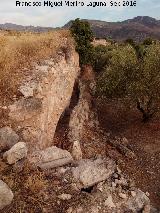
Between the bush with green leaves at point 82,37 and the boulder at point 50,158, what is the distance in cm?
2149

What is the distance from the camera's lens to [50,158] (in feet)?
56.1

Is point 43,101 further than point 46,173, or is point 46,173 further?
point 43,101

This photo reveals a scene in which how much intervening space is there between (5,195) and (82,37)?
26.3 metres

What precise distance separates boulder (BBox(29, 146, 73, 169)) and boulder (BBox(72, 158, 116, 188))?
736 millimetres

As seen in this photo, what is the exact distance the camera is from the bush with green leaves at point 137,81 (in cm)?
3288

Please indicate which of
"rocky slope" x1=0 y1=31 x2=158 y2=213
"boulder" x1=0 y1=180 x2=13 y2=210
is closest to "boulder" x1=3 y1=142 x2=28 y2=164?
"rocky slope" x1=0 y1=31 x2=158 y2=213

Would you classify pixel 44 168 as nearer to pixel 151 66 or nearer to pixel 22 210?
pixel 22 210

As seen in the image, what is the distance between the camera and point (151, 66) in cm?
3281

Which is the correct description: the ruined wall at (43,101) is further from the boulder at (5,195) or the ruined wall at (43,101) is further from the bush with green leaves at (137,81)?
the boulder at (5,195)

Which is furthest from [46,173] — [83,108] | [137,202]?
[83,108]

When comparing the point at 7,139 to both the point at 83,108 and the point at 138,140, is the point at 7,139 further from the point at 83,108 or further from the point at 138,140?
the point at 138,140

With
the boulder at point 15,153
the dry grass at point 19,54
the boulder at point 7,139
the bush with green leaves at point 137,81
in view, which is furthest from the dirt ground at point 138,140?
the boulder at point 15,153

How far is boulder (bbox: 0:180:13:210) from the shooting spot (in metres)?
13.7

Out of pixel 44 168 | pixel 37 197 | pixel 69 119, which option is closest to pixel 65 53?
pixel 69 119
